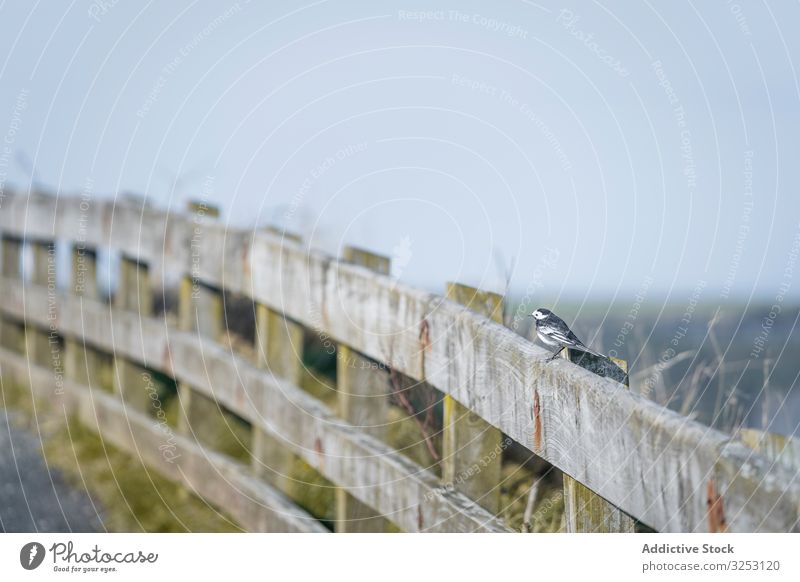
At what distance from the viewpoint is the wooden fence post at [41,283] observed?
267 inches

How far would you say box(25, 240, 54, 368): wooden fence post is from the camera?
6773mm

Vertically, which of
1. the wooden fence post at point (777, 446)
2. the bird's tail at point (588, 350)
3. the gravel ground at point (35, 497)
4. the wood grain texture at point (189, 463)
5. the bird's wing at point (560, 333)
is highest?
the bird's wing at point (560, 333)

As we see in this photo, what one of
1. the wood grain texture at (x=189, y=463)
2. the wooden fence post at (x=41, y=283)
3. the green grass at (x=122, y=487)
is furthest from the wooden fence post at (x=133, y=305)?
the wooden fence post at (x=41, y=283)

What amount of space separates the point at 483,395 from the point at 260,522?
1.79 metres

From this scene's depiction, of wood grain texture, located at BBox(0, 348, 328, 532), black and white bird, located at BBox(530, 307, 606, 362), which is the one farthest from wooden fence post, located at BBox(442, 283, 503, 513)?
wood grain texture, located at BBox(0, 348, 328, 532)

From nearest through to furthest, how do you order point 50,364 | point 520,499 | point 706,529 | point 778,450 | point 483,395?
1. point 706,529
2. point 778,450
3. point 483,395
4. point 520,499
5. point 50,364

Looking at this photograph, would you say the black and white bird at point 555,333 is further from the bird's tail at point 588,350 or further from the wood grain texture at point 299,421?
the wood grain texture at point 299,421

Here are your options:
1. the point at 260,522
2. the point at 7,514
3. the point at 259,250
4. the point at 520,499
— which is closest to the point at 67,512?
the point at 7,514

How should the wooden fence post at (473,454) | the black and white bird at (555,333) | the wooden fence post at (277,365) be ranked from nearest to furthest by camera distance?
the black and white bird at (555,333)
the wooden fence post at (473,454)
the wooden fence post at (277,365)

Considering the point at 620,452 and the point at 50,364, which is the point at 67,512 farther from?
the point at 620,452

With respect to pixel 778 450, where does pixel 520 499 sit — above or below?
below

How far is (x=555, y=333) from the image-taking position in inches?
102
